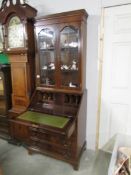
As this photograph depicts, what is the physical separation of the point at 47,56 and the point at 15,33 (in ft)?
1.91

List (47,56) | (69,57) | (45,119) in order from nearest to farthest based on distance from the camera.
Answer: (45,119), (69,57), (47,56)

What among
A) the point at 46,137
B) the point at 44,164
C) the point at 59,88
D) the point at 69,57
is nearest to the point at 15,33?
the point at 69,57

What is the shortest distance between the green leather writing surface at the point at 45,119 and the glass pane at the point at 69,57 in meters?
0.47

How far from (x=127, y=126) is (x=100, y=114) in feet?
1.31

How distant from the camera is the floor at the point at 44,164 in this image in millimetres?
2033

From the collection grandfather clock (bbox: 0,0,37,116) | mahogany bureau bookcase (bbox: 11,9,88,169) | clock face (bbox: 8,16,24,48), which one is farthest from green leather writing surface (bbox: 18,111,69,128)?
clock face (bbox: 8,16,24,48)

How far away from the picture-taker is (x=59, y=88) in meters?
2.16

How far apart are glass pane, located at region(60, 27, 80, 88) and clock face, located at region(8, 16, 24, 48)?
0.62 m

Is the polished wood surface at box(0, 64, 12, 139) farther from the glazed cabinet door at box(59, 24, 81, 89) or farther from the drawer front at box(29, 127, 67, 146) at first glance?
the glazed cabinet door at box(59, 24, 81, 89)

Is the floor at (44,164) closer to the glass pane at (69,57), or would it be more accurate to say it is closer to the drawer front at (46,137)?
the drawer front at (46,137)

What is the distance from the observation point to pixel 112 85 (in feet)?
7.09

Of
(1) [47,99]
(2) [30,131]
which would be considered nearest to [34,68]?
(1) [47,99]

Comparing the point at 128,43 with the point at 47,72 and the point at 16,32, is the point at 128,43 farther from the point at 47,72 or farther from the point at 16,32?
the point at 16,32

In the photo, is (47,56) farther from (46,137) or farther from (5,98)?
(46,137)
